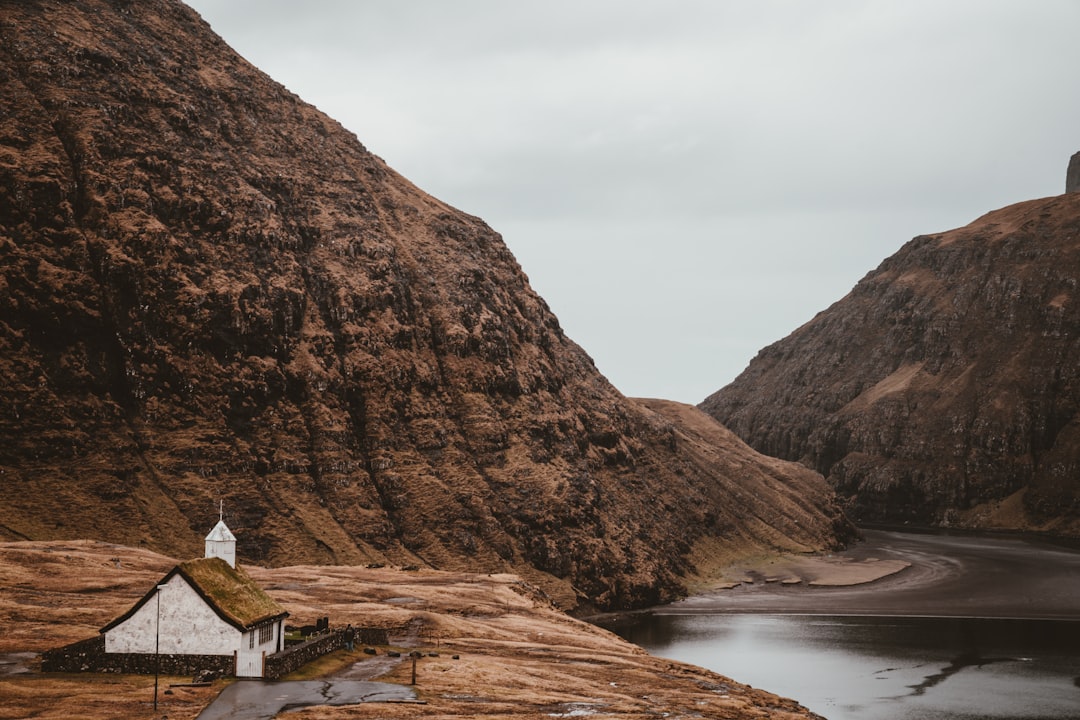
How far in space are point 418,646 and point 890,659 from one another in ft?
193

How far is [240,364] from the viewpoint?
525ft

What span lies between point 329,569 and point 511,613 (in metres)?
26.5

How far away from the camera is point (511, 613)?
4402 inches

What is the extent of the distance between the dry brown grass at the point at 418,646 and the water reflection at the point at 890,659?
14459mm

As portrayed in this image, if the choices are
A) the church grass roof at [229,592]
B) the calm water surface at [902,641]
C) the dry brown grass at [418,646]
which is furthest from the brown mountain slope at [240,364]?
the church grass roof at [229,592]

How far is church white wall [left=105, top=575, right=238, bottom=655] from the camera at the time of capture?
62.8m

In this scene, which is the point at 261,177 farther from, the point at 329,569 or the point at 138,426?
the point at 329,569

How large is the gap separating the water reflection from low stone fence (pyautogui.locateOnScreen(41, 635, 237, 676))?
50.5 meters

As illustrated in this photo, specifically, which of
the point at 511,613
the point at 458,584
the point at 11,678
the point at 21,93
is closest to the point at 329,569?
the point at 458,584

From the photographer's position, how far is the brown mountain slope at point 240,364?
14275cm

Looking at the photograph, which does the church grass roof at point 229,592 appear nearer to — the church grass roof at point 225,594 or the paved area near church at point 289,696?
the church grass roof at point 225,594

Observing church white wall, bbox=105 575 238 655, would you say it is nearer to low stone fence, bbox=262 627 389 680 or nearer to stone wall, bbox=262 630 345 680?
stone wall, bbox=262 630 345 680

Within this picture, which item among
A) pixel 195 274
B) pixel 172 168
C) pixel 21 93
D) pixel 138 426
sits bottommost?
pixel 138 426

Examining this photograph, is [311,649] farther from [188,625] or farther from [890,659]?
[890,659]
